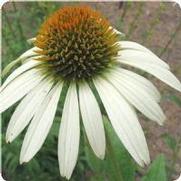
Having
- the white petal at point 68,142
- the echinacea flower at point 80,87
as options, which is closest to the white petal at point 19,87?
the echinacea flower at point 80,87

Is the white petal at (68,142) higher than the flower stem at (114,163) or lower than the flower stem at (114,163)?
higher

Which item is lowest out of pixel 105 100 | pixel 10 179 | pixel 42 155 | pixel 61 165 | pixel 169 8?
pixel 10 179

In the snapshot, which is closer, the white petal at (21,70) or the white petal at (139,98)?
the white petal at (139,98)

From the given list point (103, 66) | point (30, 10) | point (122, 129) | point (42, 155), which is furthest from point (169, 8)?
point (122, 129)

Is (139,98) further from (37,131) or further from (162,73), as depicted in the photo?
(37,131)

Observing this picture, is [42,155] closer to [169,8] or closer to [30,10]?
[30,10]

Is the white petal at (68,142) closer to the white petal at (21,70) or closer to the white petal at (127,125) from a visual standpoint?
the white petal at (127,125)
